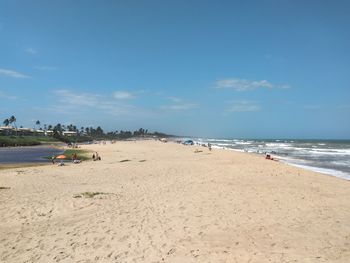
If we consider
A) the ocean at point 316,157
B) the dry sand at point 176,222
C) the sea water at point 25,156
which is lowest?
the sea water at point 25,156

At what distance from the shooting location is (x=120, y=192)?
14.9 meters

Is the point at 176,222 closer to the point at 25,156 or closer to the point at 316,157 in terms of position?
the point at 316,157

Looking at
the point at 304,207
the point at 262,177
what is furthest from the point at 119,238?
the point at 262,177

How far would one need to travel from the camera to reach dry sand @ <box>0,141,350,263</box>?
24.8 feet

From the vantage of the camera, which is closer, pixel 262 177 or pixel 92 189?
pixel 92 189

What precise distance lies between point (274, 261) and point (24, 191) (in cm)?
1231

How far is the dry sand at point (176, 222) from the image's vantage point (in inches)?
298

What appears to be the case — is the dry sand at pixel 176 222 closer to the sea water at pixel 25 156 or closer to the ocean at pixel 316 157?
the ocean at pixel 316 157

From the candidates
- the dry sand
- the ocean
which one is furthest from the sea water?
the ocean

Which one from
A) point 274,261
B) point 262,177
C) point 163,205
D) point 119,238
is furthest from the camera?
point 262,177

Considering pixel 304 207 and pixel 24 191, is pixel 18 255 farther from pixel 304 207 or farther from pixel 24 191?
pixel 304 207

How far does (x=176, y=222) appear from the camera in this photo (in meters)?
9.88

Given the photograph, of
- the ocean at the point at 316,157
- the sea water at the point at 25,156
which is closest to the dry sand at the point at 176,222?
the ocean at the point at 316,157

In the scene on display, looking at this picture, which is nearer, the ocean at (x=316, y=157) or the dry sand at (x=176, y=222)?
the dry sand at (x=176, y=222)
